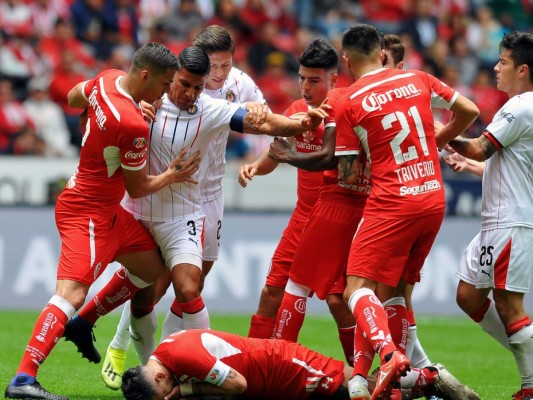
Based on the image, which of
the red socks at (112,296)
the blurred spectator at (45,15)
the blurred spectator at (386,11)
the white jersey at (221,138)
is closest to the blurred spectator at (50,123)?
the blurred spectator at (45,15)

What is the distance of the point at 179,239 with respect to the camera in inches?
330

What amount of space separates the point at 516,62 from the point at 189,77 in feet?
8.31

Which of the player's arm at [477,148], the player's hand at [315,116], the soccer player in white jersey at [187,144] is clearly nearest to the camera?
the player's arm at [477,148]

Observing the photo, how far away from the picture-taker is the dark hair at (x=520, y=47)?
811 cm

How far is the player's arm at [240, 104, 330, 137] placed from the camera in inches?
316

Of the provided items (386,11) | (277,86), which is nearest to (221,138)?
(277,86)

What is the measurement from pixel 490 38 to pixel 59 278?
15435mm

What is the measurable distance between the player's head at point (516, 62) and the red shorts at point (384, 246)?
4.61 ft

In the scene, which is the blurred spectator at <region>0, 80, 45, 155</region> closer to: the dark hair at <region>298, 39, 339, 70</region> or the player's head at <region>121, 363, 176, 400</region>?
the dark hair at <region>298, 39, 339, 70</region>

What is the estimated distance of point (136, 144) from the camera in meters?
7.61

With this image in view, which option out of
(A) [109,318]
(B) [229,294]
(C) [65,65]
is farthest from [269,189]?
(C) [65,65]

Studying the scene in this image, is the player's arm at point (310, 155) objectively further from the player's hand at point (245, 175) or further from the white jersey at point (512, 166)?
the white jersey at point (512, 166)

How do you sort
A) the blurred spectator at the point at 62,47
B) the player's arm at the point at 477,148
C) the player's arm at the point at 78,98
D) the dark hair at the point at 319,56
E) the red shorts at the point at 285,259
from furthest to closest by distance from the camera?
the blurred spectator at the point at 62,47 → the red shorts at the point at 285,259 → the dark hair at the point at 319,56 → the player's arm at the point at 78,98 → the player's arm at the point at 477,148

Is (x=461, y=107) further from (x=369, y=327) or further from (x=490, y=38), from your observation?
(x=490, y=38)
